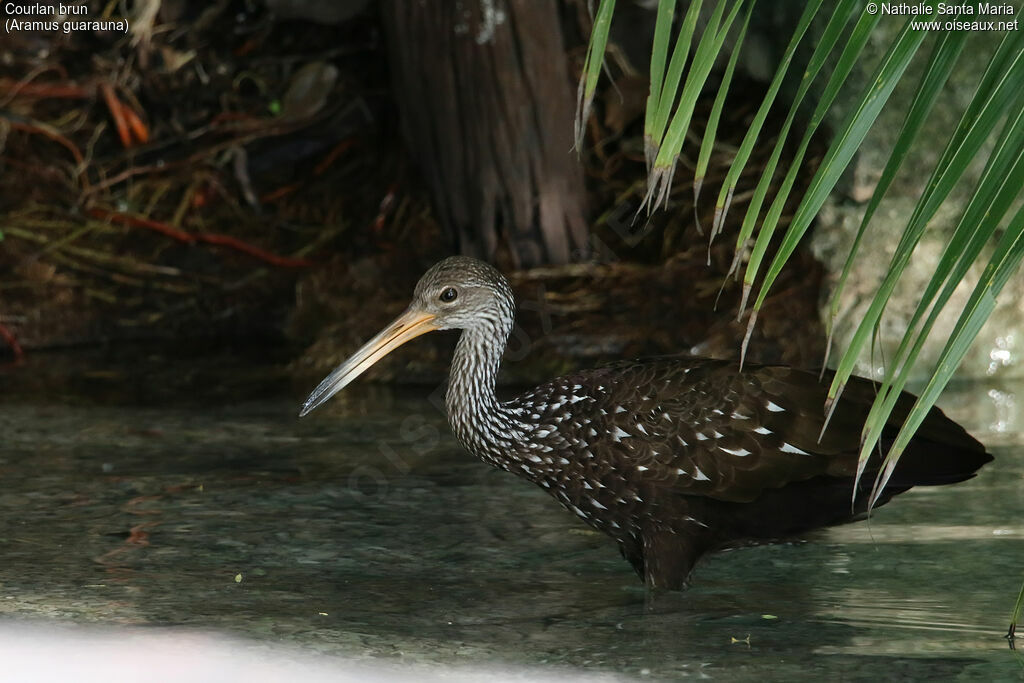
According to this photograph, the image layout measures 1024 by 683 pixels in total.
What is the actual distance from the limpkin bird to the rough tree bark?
273 cm

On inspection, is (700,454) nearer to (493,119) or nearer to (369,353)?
(369,353)

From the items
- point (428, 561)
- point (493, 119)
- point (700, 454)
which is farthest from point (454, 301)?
point (493, 119)

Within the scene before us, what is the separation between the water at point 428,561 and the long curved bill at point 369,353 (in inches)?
16.1

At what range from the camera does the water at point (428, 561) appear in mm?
2977

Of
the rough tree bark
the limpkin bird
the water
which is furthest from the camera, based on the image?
the rough tree bark

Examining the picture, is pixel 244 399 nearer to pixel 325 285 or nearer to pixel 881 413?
pixel 325 285

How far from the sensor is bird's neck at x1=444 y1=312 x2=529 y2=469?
378 centimetres

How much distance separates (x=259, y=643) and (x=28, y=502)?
5.04 feet

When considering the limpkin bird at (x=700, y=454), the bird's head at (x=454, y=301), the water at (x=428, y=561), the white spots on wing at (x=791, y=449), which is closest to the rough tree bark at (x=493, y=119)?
the water at (x=428, y=561)

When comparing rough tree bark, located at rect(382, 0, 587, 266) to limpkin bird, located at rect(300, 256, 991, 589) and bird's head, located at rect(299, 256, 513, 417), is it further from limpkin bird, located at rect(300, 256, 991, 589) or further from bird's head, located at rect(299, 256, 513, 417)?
limpkin bird, located at rect(300, 256, 991, 589)

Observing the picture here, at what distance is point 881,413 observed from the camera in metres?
1.68

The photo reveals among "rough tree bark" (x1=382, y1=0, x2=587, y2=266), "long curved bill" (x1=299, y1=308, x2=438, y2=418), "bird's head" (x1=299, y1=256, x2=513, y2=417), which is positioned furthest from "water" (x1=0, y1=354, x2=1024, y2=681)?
"rough tree bark" (x1=382, y1=0, x2=587, y2=266)

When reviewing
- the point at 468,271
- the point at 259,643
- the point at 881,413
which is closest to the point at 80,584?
the point at 259,643

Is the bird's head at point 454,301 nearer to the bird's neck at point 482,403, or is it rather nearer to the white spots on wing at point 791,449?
the bird's neck at point 482,403
